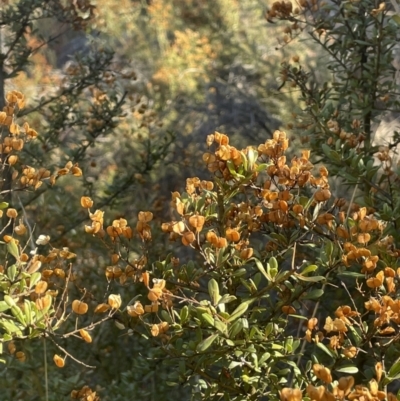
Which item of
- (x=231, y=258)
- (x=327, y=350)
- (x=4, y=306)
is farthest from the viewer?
(x=231, y=258)

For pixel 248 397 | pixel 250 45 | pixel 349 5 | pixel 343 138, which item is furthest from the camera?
pixel 250 45

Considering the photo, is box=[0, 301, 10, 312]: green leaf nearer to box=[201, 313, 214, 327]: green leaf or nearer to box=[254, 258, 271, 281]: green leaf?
box=[201, 313, 214, 327]: green leaf

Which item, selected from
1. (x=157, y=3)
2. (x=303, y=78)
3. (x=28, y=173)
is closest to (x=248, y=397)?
(x=28, y=173)

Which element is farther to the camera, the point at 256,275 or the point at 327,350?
the point at 256,275

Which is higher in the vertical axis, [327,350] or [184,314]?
[184,314]

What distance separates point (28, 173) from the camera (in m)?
1.39

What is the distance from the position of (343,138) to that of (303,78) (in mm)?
503

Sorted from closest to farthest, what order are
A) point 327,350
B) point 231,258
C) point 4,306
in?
point 4,306 < point 327,350 < point 231,258

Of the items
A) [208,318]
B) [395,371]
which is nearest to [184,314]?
[208,318]

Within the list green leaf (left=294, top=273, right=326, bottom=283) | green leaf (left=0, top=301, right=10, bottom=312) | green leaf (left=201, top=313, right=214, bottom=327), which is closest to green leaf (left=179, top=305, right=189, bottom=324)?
green leaf (left=201, top=313, right=214, bottom=327)

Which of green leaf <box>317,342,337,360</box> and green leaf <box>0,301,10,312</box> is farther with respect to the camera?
green leaf <box>317,342,337,360</box>

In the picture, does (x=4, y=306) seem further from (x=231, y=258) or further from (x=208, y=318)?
(x=231, y=258)

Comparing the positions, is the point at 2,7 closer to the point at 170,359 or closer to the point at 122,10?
the point at 170,359

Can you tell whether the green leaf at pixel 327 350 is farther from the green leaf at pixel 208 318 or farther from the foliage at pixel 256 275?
the green leaf at pixel 208 318
